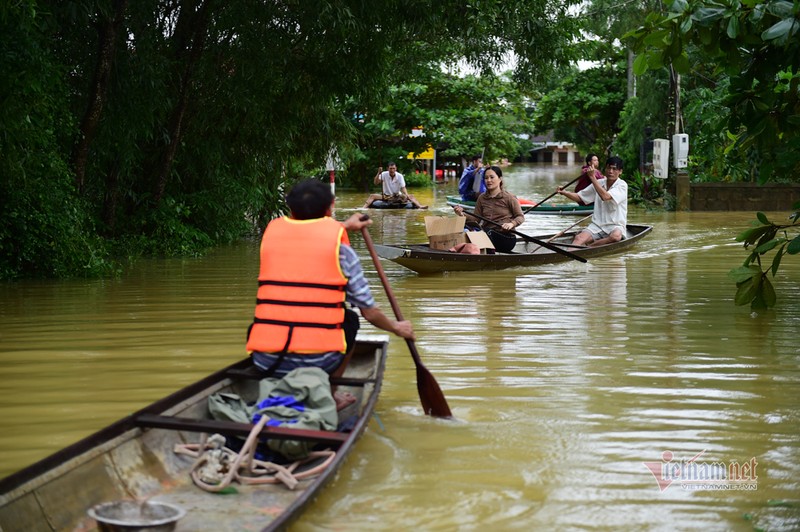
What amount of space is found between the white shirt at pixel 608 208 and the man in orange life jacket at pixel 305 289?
29.5 feet

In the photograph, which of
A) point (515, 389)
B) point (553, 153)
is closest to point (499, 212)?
point (515, 389)

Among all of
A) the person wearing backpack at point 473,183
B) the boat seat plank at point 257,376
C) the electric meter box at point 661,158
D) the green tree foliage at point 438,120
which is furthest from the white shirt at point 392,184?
the boat seat plank at point 257,376

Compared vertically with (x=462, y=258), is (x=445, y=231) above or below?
above

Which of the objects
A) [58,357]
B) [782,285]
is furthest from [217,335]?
[782,285]

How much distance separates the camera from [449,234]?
487 inches

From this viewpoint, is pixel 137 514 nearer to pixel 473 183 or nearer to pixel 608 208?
pixel 608 208

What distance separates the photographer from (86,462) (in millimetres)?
4320

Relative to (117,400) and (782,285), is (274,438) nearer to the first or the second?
(117,400)

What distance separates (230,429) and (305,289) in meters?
0.89

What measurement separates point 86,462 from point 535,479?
2.08 m

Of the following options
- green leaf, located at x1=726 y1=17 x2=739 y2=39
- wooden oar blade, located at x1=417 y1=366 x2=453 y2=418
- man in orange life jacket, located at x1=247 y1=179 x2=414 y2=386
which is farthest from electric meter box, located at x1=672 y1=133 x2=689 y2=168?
man in orange life jacket, located at x1=247 y1=179 x2=414 y2=386

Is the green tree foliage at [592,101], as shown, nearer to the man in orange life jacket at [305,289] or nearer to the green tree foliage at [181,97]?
the green tree foliage at [181,97]

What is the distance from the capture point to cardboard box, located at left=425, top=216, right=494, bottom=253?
40.1ft

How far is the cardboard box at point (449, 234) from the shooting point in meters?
12.2
